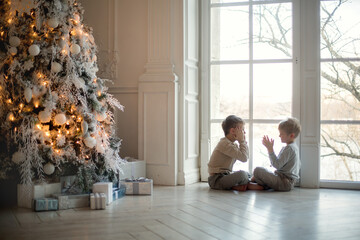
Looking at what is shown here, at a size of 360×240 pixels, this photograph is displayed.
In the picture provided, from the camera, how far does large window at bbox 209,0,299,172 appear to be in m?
4.50

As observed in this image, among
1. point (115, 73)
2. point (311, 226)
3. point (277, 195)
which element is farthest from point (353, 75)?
point (115, 73)

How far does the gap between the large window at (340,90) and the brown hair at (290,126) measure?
369mm

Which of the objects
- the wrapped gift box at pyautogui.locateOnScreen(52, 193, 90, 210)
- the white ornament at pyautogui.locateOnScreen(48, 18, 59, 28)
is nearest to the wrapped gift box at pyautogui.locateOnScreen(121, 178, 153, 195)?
the wrapped gift box at pyautogui.locateOnScreen(52, 193, 90, 210)

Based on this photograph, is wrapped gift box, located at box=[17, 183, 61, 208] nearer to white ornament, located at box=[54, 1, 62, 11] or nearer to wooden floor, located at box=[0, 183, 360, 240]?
wooden floor, located at box=[0, 183, 360, 240]

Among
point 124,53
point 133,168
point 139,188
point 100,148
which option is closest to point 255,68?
point 124,53

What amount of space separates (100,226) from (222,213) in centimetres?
85

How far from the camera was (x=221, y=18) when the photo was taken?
4707 millimetres

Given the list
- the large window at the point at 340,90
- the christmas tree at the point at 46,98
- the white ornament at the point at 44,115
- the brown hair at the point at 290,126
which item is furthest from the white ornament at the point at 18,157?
the large window at the point at 340,90

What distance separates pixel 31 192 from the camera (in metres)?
3.39

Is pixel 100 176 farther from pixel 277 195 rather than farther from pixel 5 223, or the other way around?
pixel 277 195

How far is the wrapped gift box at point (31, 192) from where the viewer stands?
339cm

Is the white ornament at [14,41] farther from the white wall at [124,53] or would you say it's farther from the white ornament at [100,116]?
the white wall at [124,53]

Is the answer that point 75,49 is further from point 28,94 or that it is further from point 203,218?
point 203,218

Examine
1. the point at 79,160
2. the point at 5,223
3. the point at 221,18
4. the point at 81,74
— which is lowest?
the point at 5,223
